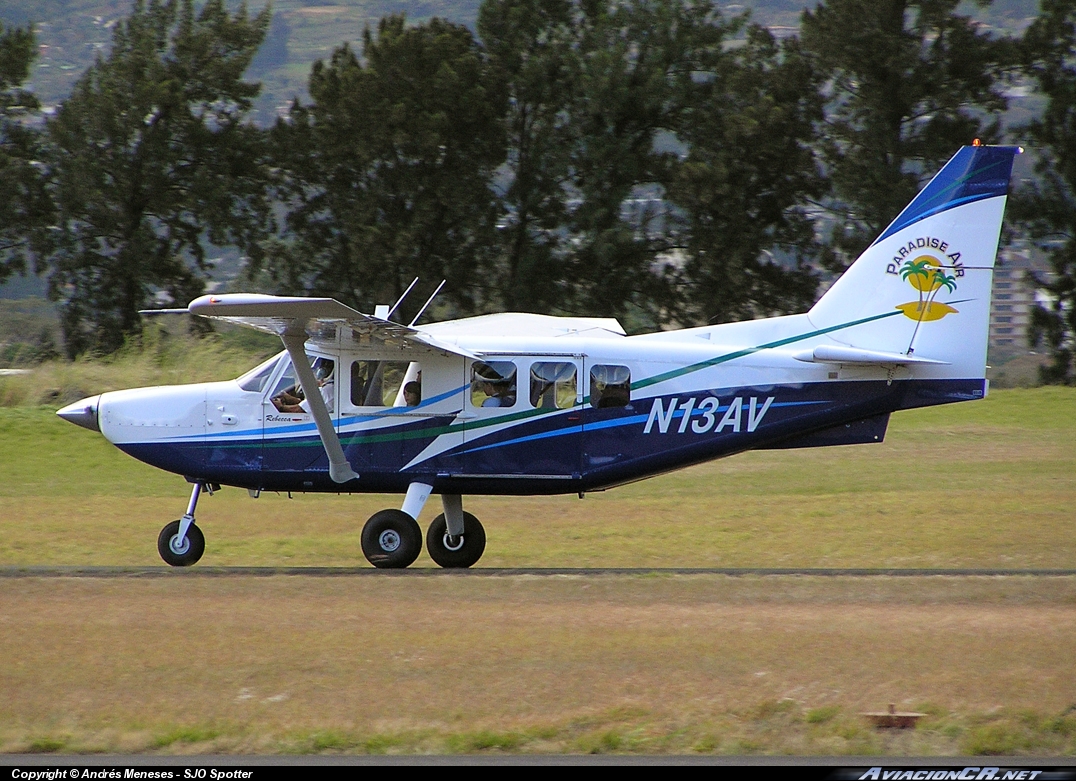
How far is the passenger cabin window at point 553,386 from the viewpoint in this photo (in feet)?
44.5

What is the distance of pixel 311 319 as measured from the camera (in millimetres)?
12523

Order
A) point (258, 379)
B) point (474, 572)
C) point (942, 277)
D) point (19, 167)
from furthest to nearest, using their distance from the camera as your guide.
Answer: point (19, 167)
point (258, 379)
point (942, 277)
point (474, 572)

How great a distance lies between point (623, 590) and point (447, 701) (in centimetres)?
406

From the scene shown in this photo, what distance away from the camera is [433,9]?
132250 mm

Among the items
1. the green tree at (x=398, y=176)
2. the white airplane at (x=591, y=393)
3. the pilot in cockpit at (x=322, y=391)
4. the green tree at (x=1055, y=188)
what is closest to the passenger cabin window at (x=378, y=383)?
the white airplane at (x=591, y=393)

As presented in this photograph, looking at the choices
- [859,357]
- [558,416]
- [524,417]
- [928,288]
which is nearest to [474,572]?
[524,417]

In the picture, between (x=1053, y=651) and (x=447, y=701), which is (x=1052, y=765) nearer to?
(x=1053, y=651)

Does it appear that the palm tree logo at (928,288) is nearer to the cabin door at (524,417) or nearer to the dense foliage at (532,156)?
the cabin door at (524,417)

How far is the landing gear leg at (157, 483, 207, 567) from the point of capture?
1382cm

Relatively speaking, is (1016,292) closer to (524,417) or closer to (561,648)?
(524,417)

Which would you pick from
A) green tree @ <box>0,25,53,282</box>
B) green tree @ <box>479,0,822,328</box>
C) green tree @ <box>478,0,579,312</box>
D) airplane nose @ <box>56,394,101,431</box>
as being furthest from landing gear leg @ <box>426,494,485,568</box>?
green tree @ <box>0,25,53,282</box>

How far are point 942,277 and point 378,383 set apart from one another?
5726 mm

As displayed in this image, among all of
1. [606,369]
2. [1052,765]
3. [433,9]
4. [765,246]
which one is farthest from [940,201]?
[433,9]

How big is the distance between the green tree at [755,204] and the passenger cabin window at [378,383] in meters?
18.5
